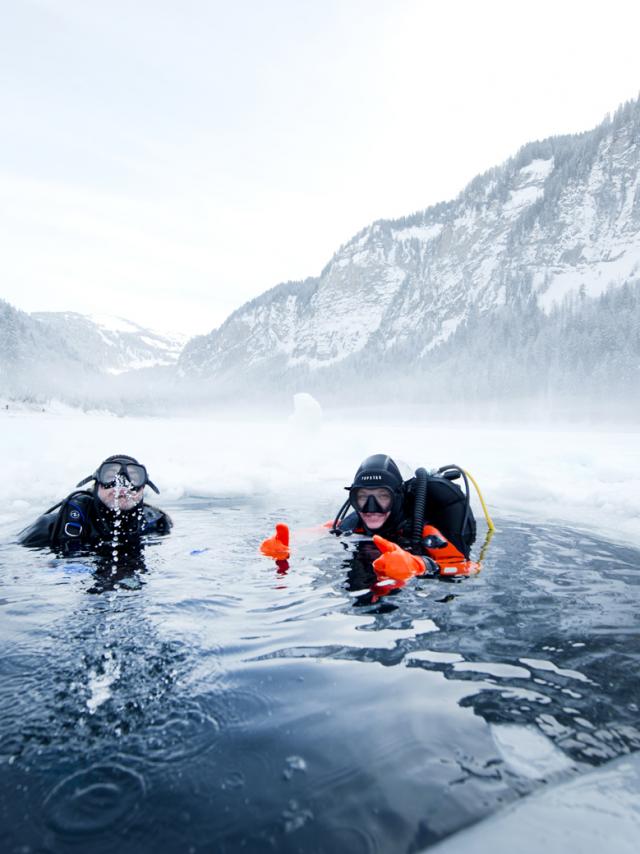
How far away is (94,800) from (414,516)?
393 cm

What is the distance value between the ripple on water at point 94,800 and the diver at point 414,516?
335 cm

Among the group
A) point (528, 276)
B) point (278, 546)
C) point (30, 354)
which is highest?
point (528, 276)

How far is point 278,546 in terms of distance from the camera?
17.2 ft

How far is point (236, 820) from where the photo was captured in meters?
1.66

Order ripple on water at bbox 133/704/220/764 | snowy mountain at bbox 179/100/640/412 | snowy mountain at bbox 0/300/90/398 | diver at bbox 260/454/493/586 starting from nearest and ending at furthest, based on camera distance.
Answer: ripple on water at bbox 133/704/220/764
diver at bbox 260/454/493/586
snowy mountain at bbox 179/100/640/412
snowy mountain at bbox 0/300/90/398

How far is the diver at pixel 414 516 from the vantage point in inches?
196

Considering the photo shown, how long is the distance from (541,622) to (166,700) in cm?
258

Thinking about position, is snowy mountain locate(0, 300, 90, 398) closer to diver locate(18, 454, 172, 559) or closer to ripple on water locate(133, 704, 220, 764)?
diver locate(18, 454, 172, 559)

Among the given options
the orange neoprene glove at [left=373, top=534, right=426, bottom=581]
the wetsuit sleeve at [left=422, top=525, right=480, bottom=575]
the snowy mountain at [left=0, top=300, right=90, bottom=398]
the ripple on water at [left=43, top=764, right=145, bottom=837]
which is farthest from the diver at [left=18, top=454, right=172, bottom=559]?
the snowy mountain at [left=0, top=300, right=90, bottom=398]

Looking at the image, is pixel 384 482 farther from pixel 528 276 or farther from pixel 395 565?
pixel 528 276

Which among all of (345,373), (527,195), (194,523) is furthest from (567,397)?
(527,195)

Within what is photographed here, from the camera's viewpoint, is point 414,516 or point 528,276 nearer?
point 414,516

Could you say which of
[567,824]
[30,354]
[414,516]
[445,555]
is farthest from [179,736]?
[30,354]

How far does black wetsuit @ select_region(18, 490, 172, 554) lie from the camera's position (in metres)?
5.19
